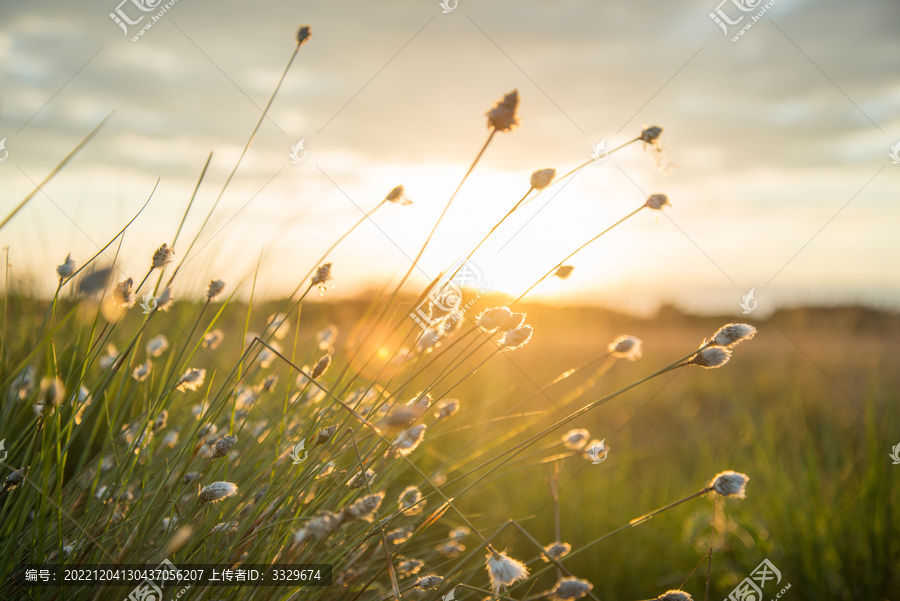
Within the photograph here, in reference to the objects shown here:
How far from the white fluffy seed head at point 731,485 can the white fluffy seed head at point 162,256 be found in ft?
5.68

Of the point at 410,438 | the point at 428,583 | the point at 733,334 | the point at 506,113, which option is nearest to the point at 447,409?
the point at 410,438

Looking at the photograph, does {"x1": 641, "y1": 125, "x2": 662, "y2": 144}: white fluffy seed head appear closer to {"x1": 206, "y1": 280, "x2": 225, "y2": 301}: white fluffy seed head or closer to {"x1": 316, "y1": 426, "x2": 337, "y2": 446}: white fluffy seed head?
{"x1": 316, "y1": 426, "x2": 337, "y2": 446}: white fluffy seed head

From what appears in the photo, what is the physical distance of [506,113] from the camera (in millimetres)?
1193

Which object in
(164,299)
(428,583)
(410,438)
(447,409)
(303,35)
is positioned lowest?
(428,583)

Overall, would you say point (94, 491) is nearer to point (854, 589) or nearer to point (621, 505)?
point (621, 505)

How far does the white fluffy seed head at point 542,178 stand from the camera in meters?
1.28

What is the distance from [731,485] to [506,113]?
1.15 m

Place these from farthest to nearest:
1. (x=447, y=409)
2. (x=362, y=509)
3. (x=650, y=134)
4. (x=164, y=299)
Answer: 1. (x=447, y=409)
2. (x=164, y=299)
3. (x=650, y=134)
4. (x=362, y=509)

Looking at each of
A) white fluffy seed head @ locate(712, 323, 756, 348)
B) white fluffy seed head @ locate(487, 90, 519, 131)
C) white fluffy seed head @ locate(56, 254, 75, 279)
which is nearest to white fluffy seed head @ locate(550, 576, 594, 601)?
white fluffy seed head @ locate(712, 323, 756, 348)

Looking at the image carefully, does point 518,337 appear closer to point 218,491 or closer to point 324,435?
point 324,435

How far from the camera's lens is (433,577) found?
139 centimetres

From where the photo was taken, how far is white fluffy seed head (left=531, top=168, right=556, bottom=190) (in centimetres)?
128

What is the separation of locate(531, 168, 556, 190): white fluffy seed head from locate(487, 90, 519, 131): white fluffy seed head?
156mm

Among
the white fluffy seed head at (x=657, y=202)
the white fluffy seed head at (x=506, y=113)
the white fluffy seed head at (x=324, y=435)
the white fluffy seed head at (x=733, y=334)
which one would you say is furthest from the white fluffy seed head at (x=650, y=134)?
the white fluffy seed head at (x=324, y=435)
